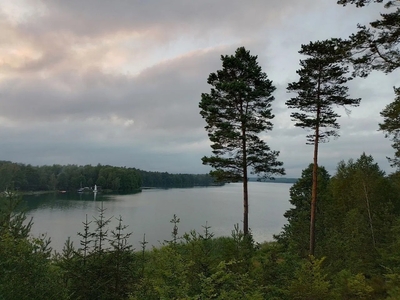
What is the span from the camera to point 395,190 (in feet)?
69.1

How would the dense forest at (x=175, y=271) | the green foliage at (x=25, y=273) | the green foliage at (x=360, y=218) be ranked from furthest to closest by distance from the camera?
the green foliage at (x=360, y=218)
the green foliage at (x=25, y=273)
the dense forest at (x=175, y=271)

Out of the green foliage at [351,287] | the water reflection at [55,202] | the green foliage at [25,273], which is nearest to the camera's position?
the green foliage at [25,273]

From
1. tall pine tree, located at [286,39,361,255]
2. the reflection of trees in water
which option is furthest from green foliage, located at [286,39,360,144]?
the reflection of trees in water

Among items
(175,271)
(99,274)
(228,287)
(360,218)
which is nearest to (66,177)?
(360,218)

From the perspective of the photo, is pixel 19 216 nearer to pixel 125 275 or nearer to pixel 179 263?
pixel 125 275

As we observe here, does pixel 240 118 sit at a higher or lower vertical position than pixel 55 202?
higher

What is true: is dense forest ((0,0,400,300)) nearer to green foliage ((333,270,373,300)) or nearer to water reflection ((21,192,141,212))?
green foliage ((333,270,373,300))

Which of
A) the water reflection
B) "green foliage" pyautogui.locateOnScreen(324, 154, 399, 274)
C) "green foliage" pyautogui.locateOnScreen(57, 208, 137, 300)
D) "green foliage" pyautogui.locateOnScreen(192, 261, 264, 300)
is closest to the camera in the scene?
"green foliage" pyautogui.locateOnScreen(192, 261, 264, 300)

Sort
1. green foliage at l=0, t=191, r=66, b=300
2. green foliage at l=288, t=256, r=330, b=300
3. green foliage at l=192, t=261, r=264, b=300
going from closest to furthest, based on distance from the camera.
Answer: green foliage at l=192, t=261, r=264, b=300 → green foliage at l=288, t=256, r=330, b=300 → green foliage at l=0, t=191, r=66, b=300

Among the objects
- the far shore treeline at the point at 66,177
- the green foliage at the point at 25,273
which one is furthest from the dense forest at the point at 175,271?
the far shore treeline at the point at 66,177

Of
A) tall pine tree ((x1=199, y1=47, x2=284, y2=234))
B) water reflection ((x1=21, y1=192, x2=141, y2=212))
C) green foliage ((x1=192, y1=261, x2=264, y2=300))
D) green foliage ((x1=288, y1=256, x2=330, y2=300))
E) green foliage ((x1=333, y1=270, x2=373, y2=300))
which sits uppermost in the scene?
tall pine tree ((x1=199, y1=47, x2=284, y2=234))

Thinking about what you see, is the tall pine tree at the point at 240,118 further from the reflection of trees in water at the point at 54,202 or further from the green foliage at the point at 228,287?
the reflection of trees in water at the point at 54,202

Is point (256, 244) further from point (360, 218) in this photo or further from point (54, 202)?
point (54, 202)

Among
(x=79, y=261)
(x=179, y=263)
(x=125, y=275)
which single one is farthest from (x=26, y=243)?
(x=179, y=263)
